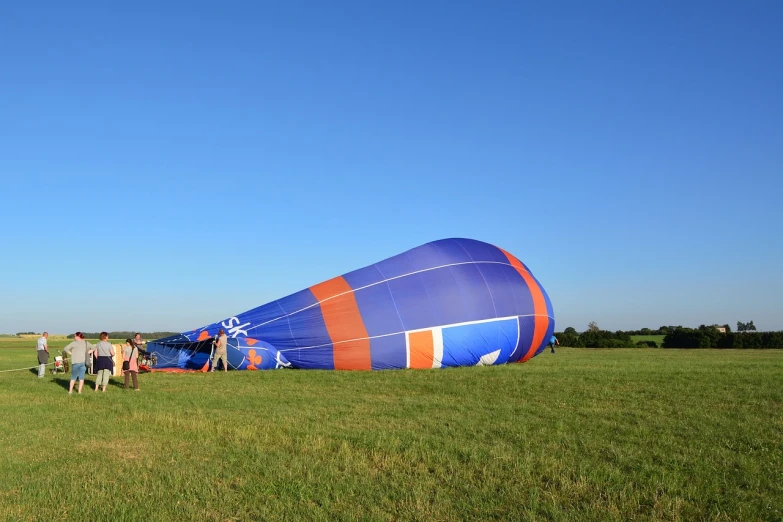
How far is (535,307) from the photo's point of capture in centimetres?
1877

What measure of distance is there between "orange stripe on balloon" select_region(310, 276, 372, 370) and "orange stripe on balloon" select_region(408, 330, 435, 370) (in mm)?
1058

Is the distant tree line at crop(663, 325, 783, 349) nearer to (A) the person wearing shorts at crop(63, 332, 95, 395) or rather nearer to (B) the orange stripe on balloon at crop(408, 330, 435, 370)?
(B) the orange stripe on balloon at crop(408, 330, 435, 370)

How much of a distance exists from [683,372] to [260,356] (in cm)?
978

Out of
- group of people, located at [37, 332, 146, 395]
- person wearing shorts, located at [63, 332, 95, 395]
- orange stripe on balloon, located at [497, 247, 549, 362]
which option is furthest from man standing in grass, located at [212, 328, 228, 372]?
orange stripe on balloon, located at [497, 247, 549, 362]

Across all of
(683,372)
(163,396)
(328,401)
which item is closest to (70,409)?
(163,396)

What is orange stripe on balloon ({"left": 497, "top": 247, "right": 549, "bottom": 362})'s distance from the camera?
18.8 meters

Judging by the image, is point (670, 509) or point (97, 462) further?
point (97, 462)

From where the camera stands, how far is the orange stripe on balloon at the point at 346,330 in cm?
1589

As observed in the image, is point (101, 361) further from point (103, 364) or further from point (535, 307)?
point (535, 307)

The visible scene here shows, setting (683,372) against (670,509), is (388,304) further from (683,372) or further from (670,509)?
(670,509)

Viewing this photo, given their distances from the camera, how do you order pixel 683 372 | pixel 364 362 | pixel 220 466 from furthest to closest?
pixel 364 362, pixel 683 372, pixel 220 466

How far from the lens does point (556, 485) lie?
5172mm

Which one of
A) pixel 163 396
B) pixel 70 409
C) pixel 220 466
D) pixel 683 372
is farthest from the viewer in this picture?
pixel 683 372

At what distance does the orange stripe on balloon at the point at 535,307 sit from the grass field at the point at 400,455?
283 inches
